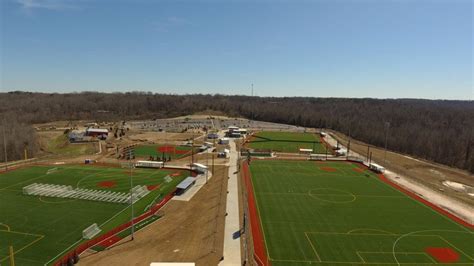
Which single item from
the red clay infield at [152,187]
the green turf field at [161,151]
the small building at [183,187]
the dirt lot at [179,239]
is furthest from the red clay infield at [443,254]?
the green turf field at [161,151]

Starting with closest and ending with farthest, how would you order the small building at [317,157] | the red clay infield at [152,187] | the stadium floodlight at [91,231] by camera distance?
the stadium floodlight at [91,231] < the red clay infield at [152,187] < the small building at [317,157]

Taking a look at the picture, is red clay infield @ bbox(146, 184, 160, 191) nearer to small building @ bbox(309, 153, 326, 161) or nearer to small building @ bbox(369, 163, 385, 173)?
small building @ bbox(309, 153, 326, 161)

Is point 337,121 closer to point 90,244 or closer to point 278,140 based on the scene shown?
point 278,140

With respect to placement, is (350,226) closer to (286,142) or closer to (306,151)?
(306,151)

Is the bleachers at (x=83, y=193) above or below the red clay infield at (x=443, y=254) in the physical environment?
above

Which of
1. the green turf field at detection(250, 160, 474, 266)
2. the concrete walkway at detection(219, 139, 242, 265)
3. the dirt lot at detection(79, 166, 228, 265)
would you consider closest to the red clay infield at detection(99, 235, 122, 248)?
the dirt lot at detection(79, 166, 228, 265)

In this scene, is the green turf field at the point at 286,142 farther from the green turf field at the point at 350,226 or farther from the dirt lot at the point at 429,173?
the green turf field at the point at 350,226

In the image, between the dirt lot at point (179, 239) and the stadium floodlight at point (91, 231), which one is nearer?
the dirt lot at point (179, 239)

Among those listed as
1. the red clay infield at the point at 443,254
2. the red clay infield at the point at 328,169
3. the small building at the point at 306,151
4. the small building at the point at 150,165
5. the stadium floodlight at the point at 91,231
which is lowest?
the red clay infield at the point at 443,254
